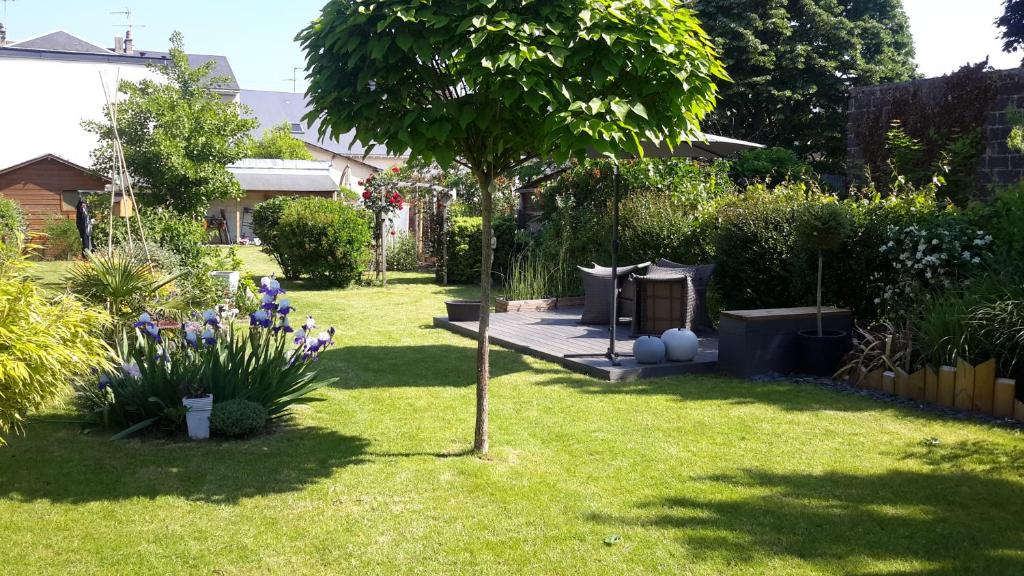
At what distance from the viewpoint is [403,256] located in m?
20.1

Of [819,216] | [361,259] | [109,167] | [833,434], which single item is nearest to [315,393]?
[833,434]

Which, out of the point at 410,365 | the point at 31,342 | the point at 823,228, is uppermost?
the point at 823,228

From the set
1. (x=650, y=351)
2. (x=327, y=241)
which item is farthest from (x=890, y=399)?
(x=327, y=241)

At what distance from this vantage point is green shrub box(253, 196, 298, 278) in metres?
17.2

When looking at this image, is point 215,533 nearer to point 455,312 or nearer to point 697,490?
point 697,490

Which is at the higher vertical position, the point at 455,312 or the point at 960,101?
the point at 960,101

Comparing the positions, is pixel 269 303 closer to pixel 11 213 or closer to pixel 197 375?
pixel 197 375

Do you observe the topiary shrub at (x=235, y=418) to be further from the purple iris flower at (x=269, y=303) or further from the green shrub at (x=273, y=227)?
the green shrub at (x=273, y=227)

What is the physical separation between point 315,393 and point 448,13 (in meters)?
3.74

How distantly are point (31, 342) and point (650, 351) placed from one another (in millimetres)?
5203

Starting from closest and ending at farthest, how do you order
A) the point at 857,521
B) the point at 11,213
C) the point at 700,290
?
the point at 857,521, the point at 700,290, the point at 11,213

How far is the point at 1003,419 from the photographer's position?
19.8 feet

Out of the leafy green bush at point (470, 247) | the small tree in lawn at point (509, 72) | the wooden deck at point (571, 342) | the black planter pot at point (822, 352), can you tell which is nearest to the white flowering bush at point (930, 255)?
the black planter pot at point (822, 352)

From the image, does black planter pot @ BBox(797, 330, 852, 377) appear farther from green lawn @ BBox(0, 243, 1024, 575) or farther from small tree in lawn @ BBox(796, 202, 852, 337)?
green lawn @ BBox(0, 243, 1024, 575)
